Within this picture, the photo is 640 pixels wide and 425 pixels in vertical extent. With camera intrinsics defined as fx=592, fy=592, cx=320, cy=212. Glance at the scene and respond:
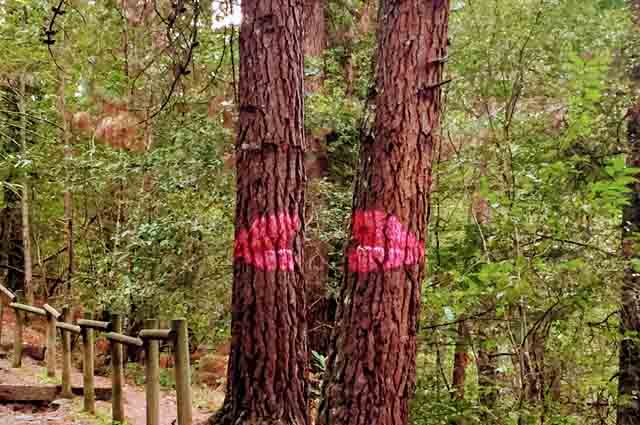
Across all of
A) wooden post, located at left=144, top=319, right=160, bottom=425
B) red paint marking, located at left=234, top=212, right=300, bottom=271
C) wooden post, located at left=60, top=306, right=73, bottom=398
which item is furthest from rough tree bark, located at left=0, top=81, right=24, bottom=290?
red paint marking, located at left=234, top=212, right=300, bottom=271

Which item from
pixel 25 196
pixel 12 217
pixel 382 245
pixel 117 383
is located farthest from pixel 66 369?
pixel 12 217

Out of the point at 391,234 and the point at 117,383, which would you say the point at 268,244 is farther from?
the point at 117,383

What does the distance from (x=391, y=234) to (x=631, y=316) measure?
259 cm

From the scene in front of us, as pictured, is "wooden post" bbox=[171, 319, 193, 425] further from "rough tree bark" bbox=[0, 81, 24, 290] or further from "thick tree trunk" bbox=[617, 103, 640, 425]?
"rough tree bark" bbox=[0, 81, 24, 290]

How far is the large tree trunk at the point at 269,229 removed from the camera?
401 cm

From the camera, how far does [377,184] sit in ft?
12.2

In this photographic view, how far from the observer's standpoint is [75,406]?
7.15 meters

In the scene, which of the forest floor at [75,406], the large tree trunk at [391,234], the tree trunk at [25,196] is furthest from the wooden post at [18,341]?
the large tree trunk at [391,234]

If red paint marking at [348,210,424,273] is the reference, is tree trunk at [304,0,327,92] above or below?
above

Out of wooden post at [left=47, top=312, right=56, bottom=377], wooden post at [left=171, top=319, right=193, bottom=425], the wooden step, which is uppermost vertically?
wooden post at [left=171, top=319, right=193, bottom=425]

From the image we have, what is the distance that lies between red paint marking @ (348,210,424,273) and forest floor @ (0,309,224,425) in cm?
376

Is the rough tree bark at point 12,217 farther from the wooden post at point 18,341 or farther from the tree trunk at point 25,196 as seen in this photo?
the wooden post at point 18,341

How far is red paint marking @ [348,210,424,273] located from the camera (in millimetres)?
3656

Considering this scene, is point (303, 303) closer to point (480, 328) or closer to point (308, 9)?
point (480, 328)
